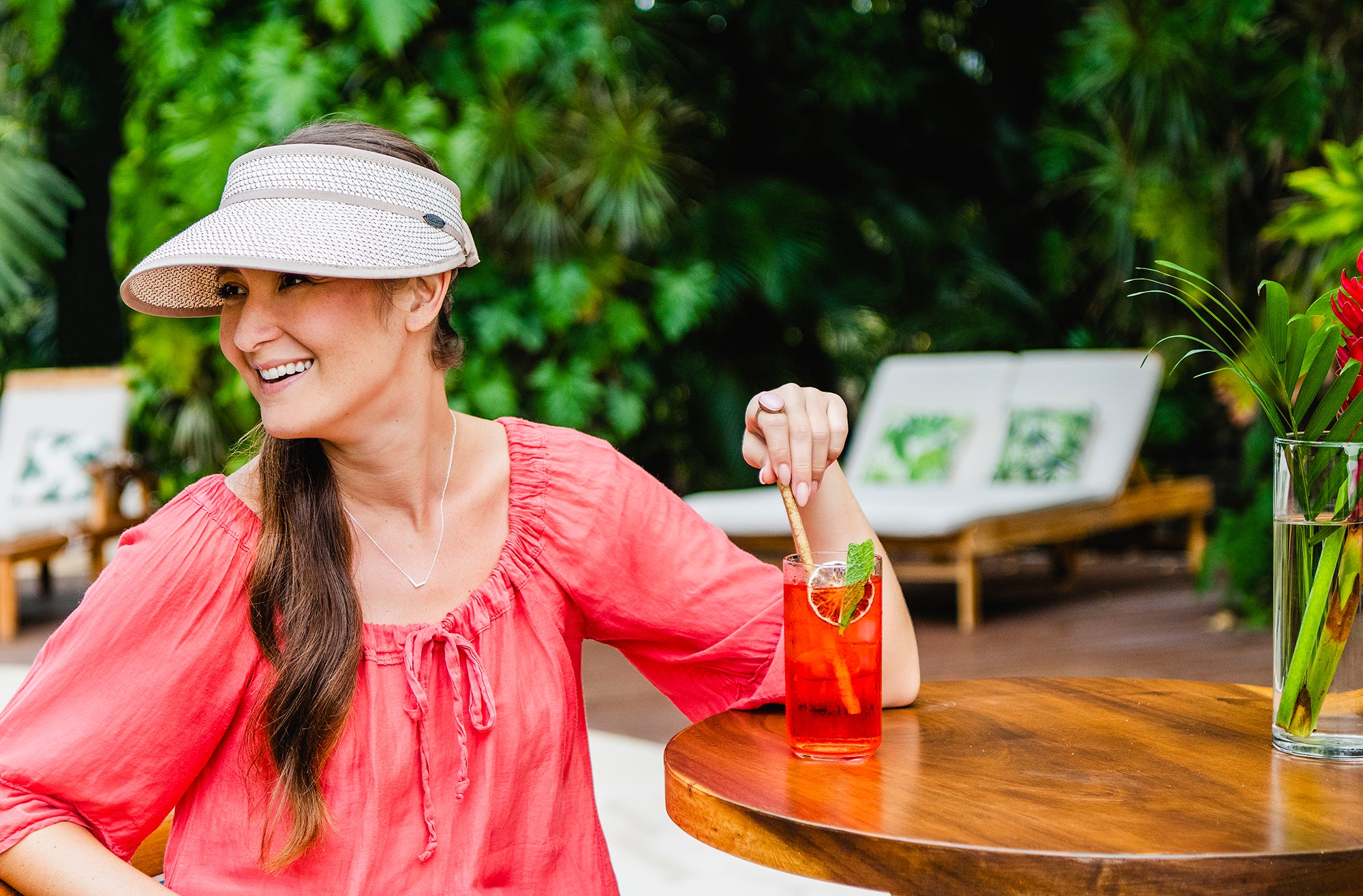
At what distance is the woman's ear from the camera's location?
1.25m

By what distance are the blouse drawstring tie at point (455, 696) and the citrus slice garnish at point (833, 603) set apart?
32 centimetres

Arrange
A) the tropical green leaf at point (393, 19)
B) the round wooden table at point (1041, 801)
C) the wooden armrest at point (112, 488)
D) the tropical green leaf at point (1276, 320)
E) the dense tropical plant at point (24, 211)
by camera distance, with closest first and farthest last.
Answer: the round wooden table at point (1041, 801) → the tropical green leaf at point (1276, 320) → the tropical green leaf at point (393, 19) → the wooden armrest at point (112, 488) → the dense tropical plant at point (24, 211)

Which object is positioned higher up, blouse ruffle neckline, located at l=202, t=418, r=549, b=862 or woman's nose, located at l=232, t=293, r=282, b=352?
woman's nose, located at l=232, t=293, r=282, b=352

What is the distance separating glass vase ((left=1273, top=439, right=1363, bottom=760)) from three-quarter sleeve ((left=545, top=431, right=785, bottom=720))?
0.44 meters

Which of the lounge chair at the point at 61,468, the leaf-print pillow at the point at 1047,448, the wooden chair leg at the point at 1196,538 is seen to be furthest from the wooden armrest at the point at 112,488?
the wooden chair leg at the point at 1196,538

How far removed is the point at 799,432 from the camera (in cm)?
121

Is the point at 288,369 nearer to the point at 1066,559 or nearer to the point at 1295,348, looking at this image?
the point at 1295,348

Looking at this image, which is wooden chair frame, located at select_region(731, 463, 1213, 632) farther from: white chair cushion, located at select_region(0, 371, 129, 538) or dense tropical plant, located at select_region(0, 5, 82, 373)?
dense tropical plant, located at select_region(0, 5, 82, 373)

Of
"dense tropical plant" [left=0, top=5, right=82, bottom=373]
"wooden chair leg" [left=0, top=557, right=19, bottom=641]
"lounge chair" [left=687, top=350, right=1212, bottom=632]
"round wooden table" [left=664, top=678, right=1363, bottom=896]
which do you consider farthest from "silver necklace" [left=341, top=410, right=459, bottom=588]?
"dense tropical plant" [left=0, top=5, right=82, bottom=373]

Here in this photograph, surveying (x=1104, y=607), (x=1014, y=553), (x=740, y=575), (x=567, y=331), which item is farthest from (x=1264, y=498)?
(x=740, y=575)

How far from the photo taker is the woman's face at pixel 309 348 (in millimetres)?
1177

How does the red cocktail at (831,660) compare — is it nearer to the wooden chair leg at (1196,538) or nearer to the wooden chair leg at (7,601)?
the wooden chair leg at (7,601)

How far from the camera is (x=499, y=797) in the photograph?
1.23 m

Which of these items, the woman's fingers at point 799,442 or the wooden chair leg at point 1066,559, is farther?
the wooden chair leg at point 1066,559
